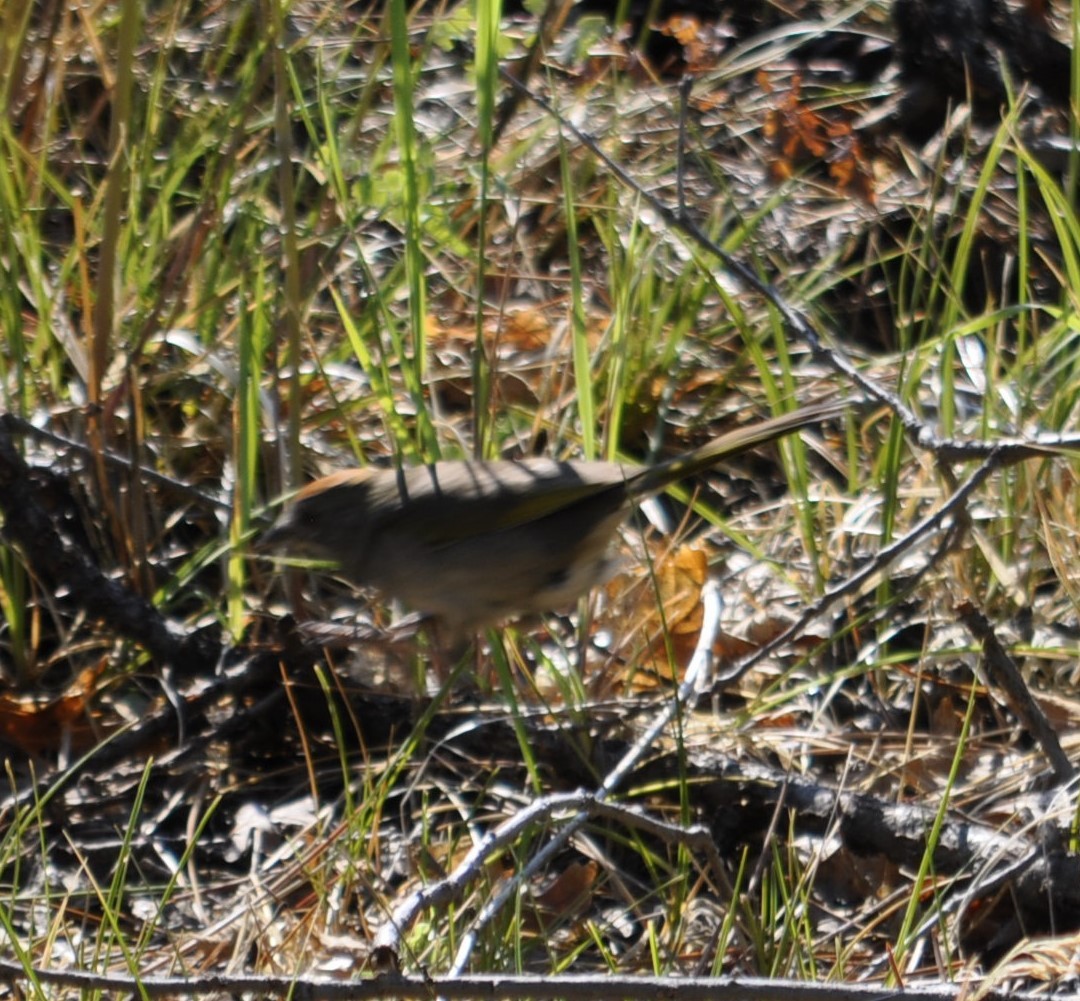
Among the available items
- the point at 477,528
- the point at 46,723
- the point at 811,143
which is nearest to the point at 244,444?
the point at 477,528

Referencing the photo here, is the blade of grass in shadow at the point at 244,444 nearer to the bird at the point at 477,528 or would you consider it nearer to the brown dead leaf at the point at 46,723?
the bird at the point at 477,528

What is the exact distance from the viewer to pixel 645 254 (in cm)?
418

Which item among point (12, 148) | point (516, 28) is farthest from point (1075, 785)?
point (516, 28)

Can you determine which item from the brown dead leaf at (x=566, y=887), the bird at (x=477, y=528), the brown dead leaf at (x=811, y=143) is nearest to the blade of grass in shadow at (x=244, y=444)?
the bird at (x=477, y=528)

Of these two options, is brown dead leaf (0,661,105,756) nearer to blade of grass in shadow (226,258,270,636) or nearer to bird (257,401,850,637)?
blade of grass in shadow (226,258,270,636)

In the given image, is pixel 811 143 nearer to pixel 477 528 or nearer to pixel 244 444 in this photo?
pixel 477 528

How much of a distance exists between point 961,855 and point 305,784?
1396 mm

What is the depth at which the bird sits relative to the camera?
3.02 meters

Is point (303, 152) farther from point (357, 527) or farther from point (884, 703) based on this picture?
point (884, 703)

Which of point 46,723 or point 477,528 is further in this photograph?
point 46,723

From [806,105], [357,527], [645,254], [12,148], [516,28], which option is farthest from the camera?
[516,28]

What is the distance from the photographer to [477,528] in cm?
312

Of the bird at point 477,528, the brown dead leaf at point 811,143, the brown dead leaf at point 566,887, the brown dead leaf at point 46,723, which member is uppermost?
the brown dead leaf at point 811,143

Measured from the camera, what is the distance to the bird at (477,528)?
3.02 metres
